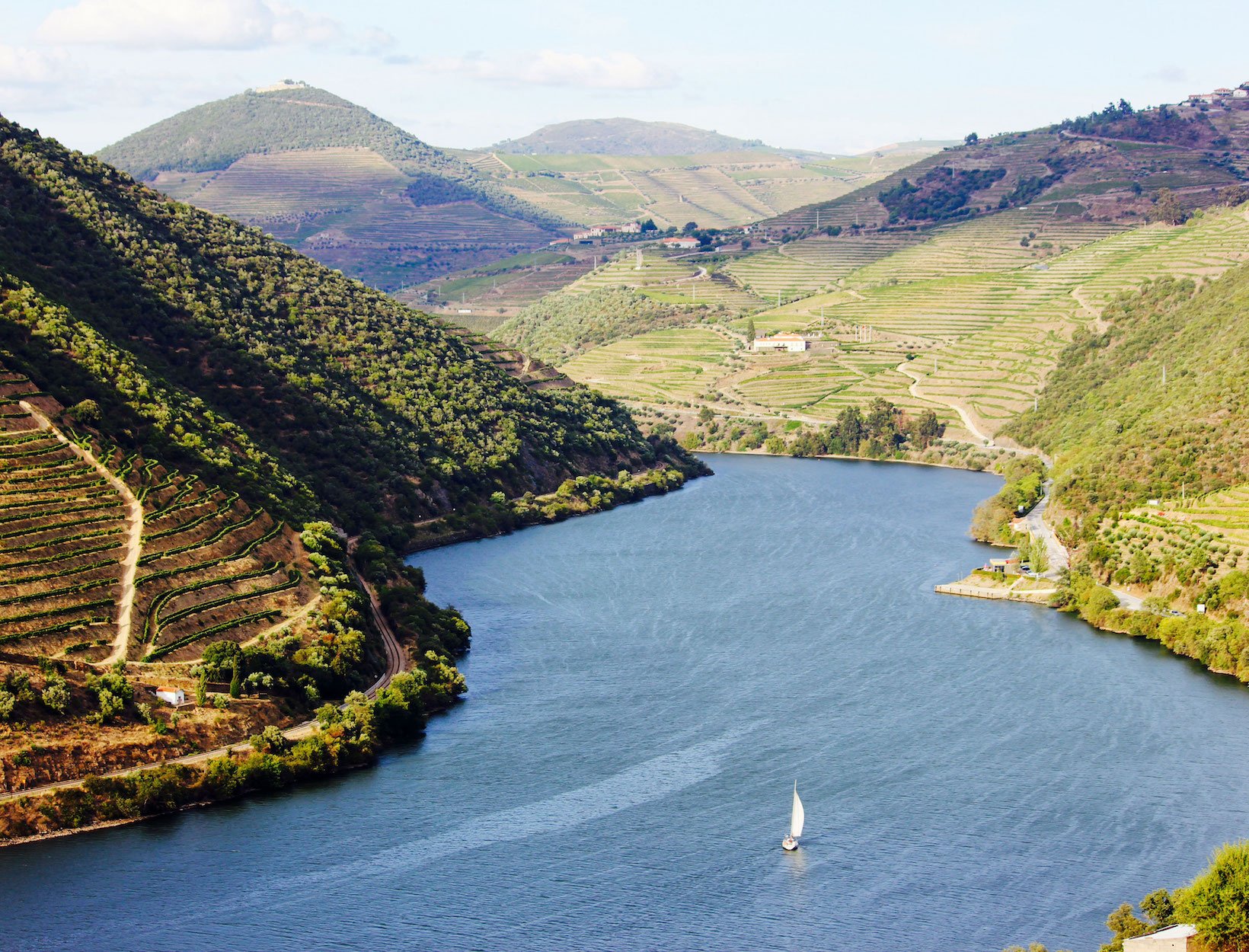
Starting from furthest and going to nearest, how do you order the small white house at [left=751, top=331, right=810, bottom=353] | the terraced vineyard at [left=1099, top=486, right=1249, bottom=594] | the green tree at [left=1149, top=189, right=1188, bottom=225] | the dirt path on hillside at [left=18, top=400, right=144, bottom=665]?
the green tree at [left=1149, top=189, right=1188, bottom=225] → the small white house at [left=751, top=331, right=810, bottom=353] → the terraced vineyard at [left=1099, top=486, right=1249, bottom=594] → the dirt path on hillside at [left=18, top=400, right=144, bottom=665]

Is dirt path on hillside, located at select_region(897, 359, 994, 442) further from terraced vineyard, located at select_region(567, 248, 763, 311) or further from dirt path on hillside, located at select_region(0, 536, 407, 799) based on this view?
dirt path on hillside, located at select_region(0, 536, 407, 799)

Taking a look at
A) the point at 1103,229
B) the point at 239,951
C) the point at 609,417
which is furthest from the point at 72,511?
the point at 1103,229

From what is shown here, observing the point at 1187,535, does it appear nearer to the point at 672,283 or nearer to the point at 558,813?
the point at 558,813

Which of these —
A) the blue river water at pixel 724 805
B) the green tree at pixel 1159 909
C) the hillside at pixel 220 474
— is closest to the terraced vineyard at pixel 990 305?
the hillside at pixel 220 474

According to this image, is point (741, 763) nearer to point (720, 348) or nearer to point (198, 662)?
point (198, 662)

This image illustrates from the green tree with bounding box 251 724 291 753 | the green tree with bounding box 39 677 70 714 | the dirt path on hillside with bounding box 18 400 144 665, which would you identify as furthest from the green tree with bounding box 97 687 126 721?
the green tree with bounding box 251 724 291 753

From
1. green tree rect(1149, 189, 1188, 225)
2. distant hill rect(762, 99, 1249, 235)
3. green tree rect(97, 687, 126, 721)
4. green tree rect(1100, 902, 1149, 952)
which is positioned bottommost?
green tree rect(1100, 902, 1149, 952)

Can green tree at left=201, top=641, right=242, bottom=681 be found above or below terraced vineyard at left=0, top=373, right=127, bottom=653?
below
